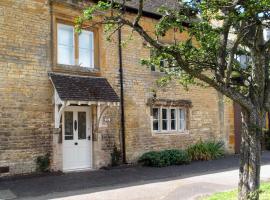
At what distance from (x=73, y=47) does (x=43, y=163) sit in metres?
4.15

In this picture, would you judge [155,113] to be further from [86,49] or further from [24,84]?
[24,84]

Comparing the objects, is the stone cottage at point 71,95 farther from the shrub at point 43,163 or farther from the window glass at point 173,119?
the shrub at point 43,163

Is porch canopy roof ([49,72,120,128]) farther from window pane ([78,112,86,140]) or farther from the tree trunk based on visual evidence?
the tree trunk

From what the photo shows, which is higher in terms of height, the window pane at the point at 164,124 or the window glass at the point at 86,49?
the window glass at the point at 86,49

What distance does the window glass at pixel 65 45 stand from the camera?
13.6 metres

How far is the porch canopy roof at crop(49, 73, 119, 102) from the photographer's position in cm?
1267

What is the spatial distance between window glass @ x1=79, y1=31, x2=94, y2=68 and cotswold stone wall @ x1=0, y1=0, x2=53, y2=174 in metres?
1.40

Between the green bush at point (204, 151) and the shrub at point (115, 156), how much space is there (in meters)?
3.82

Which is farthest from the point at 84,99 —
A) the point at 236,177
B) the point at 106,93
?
the point at 236,177

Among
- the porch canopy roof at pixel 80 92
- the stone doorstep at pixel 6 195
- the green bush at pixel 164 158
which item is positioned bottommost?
the stone doorstep at pixel 6 195

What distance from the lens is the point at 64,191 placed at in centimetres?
1005

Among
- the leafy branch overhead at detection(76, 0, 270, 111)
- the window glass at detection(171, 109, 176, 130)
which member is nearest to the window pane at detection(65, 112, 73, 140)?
the window glass at detection(171, 109, 176, 130)

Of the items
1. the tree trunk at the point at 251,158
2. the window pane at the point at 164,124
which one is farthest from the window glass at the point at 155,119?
the tree trunk at the point at 251,158

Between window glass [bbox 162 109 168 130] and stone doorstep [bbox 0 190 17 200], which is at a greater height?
window glass [bbox 162 109 168 130]
